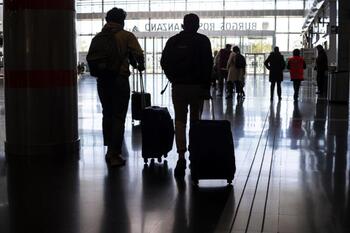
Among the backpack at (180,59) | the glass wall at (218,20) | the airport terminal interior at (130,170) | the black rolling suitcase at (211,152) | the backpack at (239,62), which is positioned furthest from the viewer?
the glass wall at (218,20)

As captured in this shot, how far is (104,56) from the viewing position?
6031mm

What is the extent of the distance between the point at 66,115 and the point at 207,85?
2.23 m

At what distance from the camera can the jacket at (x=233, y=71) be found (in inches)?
666

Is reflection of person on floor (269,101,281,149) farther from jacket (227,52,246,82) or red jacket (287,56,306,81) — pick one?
red jacket (287,56,306,81)

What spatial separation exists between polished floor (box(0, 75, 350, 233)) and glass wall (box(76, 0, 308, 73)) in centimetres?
3645

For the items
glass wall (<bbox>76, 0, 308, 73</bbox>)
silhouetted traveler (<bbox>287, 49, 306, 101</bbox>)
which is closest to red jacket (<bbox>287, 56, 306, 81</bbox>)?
silhouetted traveler (<bbox>287, 49, 306, 101</bbox>)

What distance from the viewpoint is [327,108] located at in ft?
45.9

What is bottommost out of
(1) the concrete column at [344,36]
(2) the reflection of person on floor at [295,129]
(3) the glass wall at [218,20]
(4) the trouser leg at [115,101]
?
(2) the reflection of person on floor at [295,129]

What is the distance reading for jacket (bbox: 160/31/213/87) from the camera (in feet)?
18.5

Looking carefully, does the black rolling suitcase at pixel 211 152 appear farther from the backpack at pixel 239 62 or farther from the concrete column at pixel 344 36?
the backpack at pixel 239 62

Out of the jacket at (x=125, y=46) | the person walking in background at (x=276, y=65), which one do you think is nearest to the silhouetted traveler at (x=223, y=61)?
the person walking in background at (x=276, y=65)

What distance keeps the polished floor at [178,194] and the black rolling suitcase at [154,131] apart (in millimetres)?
179

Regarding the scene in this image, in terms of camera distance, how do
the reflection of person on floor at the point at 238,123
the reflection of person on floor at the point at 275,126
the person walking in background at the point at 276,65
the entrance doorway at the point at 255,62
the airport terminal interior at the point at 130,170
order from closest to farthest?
the airport terminal interior at the point at 130,170 < the reflection of person on floor at the point at 275,126 < the reflection of person on floor at the point at 238,123 < the person walking in background at the point at 276,65 < the entrance doorway at the point at 255,62

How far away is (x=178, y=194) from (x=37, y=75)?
2899 millimetres
